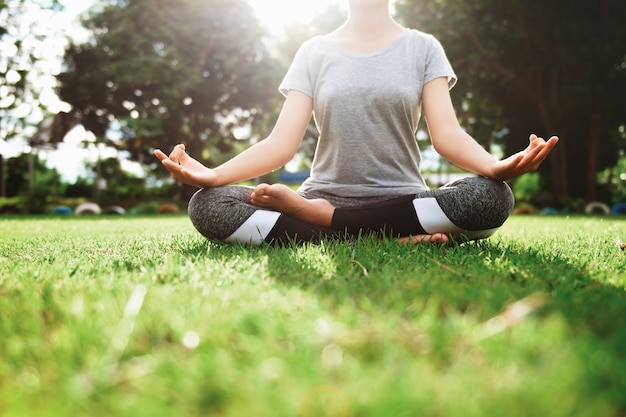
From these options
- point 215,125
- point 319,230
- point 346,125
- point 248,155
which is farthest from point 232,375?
point 215,125

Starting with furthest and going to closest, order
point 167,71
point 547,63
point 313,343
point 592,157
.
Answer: point 167,71 < point 592,157 < point 547,63 < point 313,343

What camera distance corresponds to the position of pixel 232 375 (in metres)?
0.80

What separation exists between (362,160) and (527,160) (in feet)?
3.00

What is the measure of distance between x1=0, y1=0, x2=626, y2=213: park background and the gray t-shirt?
9289 mm

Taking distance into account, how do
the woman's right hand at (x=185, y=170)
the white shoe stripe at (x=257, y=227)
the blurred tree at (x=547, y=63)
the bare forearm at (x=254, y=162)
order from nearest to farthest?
the woman's right hand at (x=185, y=170) < the white shoe stripe at (x=257, y=227) < the bare forearm at (x=254, y=162) < the blurred tree at (x=547, y=63)

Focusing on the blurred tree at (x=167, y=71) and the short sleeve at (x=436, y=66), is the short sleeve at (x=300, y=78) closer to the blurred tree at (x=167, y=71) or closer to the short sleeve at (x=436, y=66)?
the short sleeve at (x=436, y=66)

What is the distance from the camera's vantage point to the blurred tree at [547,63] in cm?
1136

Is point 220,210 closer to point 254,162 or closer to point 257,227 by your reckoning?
point 257,227

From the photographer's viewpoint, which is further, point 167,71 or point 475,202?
point 167,71

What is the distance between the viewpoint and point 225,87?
54.8ft

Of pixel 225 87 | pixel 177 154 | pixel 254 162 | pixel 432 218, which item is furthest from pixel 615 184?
pixel 177 154

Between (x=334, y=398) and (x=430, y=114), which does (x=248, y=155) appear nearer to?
(x=430, y=114)

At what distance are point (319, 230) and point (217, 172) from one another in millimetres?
605

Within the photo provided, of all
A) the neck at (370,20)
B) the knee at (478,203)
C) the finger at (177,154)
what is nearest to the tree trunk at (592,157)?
the neck at (370,20)
